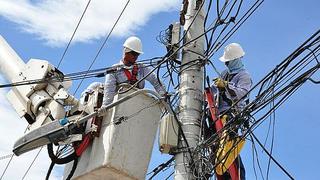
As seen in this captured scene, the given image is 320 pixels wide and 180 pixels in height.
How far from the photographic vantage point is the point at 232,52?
297 inches

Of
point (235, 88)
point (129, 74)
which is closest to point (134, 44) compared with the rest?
point (129, 74)

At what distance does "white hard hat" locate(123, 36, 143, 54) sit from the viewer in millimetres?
7774

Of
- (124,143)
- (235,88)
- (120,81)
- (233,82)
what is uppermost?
(120,81)

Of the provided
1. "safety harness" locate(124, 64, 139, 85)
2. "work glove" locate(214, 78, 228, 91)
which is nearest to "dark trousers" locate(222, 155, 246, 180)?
"work glove" locate(214, 78, 228, 91)

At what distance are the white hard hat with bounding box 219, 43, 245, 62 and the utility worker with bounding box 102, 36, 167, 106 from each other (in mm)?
915

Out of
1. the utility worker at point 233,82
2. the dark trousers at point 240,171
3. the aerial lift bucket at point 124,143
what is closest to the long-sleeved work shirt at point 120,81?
the aerial lift bucket at point 124,143

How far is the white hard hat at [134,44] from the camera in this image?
7.77 metres

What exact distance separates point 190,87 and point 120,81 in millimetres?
974

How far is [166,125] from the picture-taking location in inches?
274

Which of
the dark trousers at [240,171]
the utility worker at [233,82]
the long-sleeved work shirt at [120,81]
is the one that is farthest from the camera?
the long-sleeved work shirt at [120,81]

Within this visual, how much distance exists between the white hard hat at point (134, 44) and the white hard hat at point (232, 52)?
44.0 inches

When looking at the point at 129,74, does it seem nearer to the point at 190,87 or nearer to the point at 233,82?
the point at 190,87

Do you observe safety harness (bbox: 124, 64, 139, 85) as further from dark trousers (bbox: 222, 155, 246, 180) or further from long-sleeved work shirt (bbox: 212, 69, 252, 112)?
dark trousers (bbox: 222, 155, 246, 180)

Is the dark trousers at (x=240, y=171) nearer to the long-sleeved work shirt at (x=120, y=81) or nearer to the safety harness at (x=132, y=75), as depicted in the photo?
the long-sleeved work shirt at (x=120, y=81)
